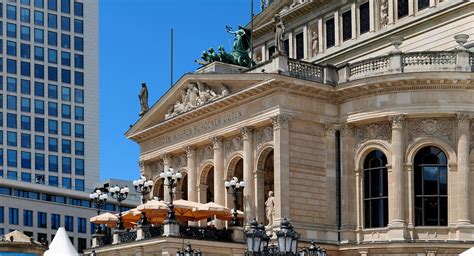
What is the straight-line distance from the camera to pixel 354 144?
59062 millimetres

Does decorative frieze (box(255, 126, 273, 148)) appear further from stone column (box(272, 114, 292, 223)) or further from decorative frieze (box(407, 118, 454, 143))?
decorative frieze (box(407, 118, 454, 143))

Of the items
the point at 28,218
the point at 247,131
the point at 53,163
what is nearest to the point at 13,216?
the point at 28,218

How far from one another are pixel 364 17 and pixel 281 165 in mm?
15059

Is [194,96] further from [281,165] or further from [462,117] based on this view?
[462,117]

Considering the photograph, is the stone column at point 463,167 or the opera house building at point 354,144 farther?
the opera house building at point 354,144

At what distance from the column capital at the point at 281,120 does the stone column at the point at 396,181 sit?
529 centimetres

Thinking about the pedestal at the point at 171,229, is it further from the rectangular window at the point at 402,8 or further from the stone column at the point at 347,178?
the rectangular window at the point at 402,8

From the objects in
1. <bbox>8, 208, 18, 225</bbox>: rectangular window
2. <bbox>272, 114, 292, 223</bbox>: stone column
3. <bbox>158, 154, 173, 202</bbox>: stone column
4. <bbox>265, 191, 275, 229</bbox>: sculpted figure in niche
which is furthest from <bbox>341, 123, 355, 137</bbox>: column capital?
<bbox>8, 208, 18, 225</bbox>: rectangular window

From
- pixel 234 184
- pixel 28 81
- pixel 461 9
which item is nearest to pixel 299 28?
pixel 461 9

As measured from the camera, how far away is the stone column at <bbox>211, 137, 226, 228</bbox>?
6238cm

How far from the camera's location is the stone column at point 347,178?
58562 millimetres

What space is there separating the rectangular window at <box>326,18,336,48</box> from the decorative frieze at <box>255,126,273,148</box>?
505 inches

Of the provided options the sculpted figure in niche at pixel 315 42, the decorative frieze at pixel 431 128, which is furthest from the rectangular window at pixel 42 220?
the decorative frieze at pixel 431 128

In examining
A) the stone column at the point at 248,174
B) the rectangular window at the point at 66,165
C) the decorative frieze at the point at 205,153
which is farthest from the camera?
the rectangular window at the point at 66,165
